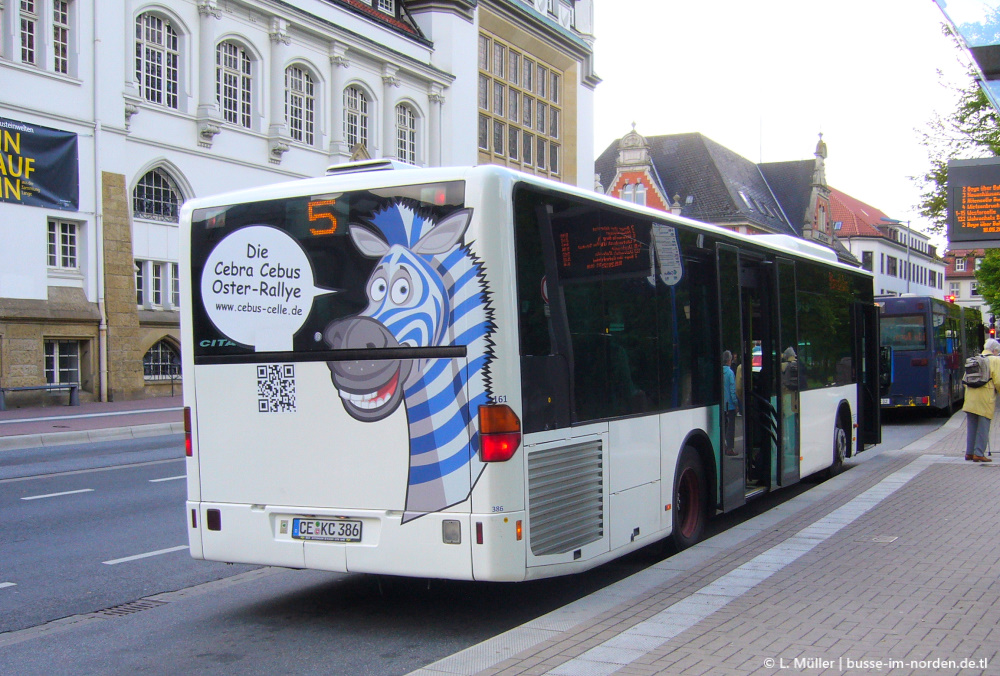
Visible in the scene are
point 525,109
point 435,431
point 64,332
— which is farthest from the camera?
point 525,109

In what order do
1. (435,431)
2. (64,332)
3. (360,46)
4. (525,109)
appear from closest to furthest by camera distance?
1. (435,431)
2. (64,332)
3. (360,46)
4. (525,109)

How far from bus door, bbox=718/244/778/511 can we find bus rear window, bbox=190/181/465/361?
12.7 ft

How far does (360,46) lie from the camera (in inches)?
1575

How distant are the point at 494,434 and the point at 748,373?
15.9 ft

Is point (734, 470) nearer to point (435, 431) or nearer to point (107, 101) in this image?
point (435, 431)

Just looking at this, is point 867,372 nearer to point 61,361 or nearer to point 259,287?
point 259,287

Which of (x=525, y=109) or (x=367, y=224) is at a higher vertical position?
(x=525, y=109)

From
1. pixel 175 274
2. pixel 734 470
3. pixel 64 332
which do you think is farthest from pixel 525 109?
pixel 734 470

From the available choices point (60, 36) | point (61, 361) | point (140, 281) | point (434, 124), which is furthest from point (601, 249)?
point (434, 124)

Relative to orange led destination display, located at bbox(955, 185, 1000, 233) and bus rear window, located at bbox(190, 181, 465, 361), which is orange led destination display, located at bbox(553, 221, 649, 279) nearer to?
bus rear window, located at bbox(190, 181, 465, 361)

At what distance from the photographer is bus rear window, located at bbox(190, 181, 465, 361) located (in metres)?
6.31

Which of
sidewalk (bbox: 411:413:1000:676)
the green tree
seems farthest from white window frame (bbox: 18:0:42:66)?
the green tree

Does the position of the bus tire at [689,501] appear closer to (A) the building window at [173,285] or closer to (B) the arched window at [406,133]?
(A) the building window at [173,285]

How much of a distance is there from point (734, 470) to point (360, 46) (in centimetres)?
3368
